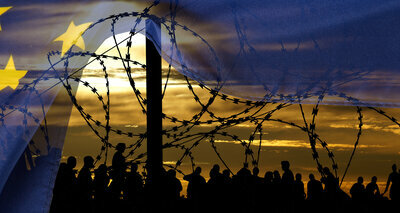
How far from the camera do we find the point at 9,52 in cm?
283

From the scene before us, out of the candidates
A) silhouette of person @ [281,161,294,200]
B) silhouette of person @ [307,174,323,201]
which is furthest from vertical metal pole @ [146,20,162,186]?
silhouette of person @ [307,174,323,201]

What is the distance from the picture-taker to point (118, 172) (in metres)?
6.59

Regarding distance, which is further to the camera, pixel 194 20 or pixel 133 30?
pixel 133 30

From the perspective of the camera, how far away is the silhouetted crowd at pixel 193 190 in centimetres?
673

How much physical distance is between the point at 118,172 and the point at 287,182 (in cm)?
334

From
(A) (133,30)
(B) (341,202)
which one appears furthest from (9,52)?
(B) (341,202)

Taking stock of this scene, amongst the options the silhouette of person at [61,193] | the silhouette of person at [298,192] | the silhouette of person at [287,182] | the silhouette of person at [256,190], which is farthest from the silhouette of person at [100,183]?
the silhouette of person at [298,192]

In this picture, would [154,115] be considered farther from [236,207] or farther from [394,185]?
[394,185]

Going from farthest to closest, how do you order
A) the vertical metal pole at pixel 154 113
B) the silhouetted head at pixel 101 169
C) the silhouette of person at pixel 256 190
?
1. the silhouette of person at pixel 256 190
2. the silhouetted head at pixel 101 169
3. the vertical metal pole at pixel 154 113

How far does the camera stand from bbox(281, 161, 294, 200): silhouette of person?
8655 mm

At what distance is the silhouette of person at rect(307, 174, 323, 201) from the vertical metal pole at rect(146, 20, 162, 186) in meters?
4.52

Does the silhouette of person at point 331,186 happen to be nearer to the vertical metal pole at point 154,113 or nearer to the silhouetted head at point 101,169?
the silhouetted head at point 101,169

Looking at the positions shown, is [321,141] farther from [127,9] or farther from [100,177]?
[127,9]

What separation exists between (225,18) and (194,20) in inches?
6.8
